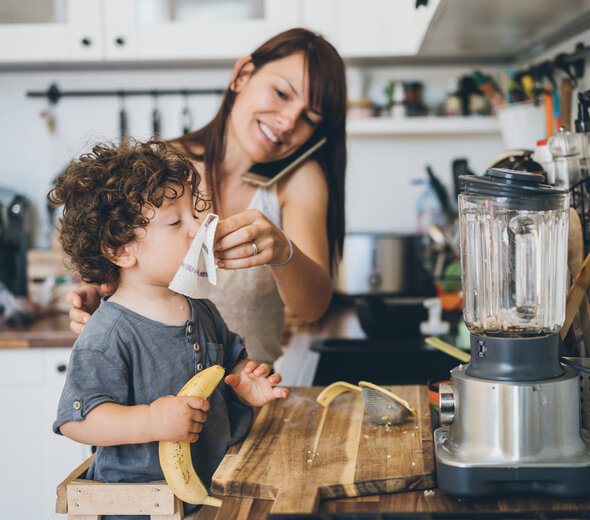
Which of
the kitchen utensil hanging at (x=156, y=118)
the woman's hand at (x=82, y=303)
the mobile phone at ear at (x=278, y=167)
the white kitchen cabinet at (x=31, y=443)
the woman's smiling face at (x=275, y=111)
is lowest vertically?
the white kitchen cabinet at (x=31, y=443)

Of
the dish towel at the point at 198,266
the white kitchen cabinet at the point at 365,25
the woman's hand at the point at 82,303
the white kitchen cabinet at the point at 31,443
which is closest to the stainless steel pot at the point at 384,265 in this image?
the white kitchen cabinet at the point at 365,25

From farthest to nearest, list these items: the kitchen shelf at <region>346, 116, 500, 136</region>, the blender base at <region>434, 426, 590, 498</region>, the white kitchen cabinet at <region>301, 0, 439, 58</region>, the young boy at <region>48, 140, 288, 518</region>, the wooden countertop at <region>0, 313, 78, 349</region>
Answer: the kitchen shelf at <region>346, 116, 500, 136</region> < the white kitchen cabinet at <region>301, 0, 439, 58</region> < the wooden countertop at <region>0, 313, 78, 349</region> < the young boy at <region>48, 140, 288, 518</region> < the blender base at <region>434, 426, 590, 498</region>

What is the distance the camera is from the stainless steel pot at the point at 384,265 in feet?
7.60

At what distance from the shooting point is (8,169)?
2629 millimetres

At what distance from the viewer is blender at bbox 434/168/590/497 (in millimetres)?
712

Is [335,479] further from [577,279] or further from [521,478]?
[577,279]

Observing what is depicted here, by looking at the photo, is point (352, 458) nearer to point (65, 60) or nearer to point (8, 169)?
point (65, 60)

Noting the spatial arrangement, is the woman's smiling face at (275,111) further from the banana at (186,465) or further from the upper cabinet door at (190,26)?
the upper cabinet door at (190,26)

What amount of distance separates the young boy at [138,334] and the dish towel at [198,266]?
54mm

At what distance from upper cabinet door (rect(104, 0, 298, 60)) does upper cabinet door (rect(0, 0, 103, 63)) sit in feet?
0.21

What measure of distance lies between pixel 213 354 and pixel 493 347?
1.40ft

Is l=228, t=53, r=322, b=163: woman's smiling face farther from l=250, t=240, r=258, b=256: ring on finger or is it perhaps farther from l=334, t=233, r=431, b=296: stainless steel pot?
l=334, t=233, r=431, b=296: stainless steel pot

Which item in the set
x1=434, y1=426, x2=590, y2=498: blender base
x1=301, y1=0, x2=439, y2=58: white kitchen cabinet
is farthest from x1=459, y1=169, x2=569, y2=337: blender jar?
x1=301, y1=0, x2=439, y2=58: white kitchen cabinet

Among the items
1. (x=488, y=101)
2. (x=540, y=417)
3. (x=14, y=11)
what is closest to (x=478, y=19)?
(x=488, y=101)
